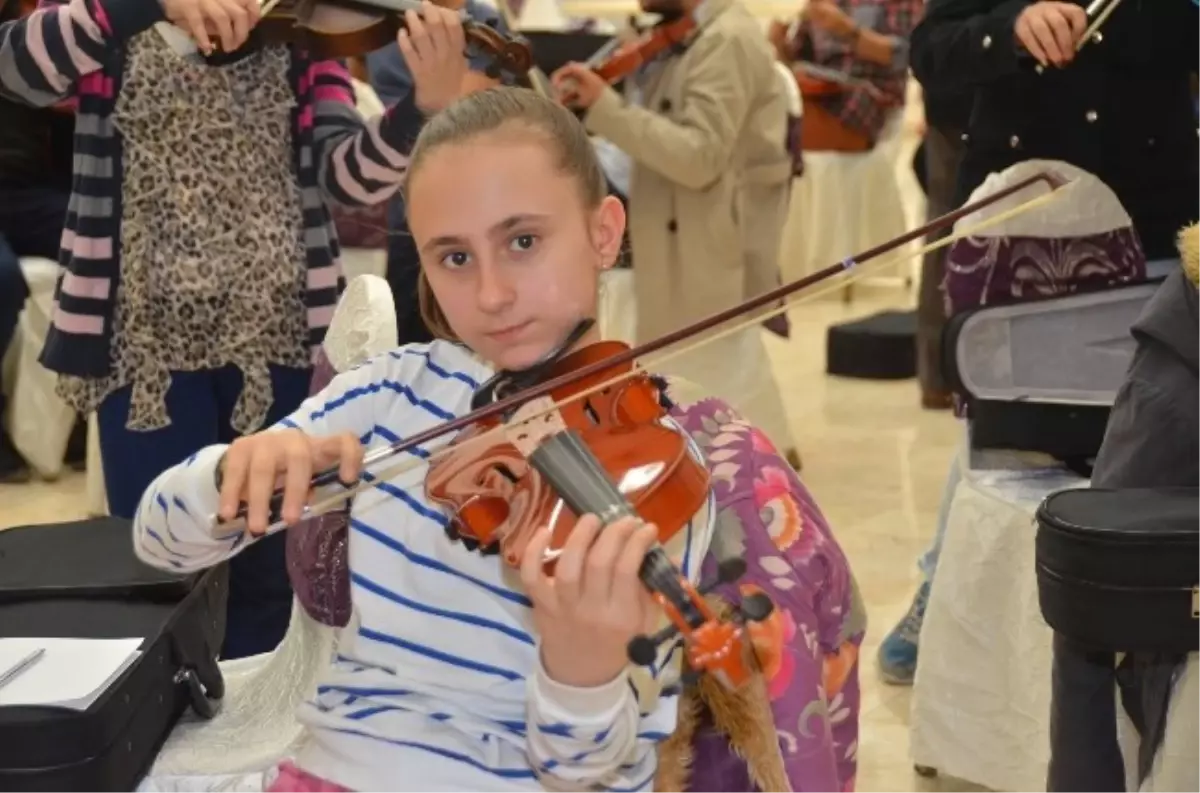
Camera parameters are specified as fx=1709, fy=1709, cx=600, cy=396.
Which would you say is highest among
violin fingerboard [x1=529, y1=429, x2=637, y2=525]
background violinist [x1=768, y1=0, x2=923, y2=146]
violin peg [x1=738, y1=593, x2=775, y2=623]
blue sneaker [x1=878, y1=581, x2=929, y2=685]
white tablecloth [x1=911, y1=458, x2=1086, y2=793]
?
violin fingerboard [x1=529, y1=429, x2=637, y2=525]

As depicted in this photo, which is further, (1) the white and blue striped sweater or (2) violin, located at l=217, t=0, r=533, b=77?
(2) violin, located at l=217, t=0, r=533, b=77

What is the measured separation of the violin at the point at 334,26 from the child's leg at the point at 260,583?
400mm

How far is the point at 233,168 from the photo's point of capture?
2.05 meters

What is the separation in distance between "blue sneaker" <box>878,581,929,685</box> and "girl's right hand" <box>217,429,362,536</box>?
160 centimetres

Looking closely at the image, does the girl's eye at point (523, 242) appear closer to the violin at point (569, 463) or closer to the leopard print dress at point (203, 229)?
the violin at point (569, 463)

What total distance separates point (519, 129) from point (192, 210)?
871 millimetres

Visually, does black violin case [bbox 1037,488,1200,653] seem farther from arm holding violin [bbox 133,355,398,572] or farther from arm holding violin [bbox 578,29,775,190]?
arm holding violin [bbox 578,29,775,190]

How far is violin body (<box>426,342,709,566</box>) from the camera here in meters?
1.13

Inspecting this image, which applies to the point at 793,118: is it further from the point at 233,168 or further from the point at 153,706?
the point at 153,706

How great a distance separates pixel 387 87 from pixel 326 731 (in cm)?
184

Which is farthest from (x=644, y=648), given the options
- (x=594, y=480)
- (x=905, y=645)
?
(x=905, y=645)

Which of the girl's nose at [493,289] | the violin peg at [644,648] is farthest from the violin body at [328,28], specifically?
the violin peg at [644,648]

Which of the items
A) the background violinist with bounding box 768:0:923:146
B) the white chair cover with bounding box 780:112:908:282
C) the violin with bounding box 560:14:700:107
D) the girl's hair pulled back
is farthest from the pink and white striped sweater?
the white chair cover with bounding box 780:112:908:282

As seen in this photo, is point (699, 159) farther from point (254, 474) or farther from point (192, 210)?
point (254, 474)
